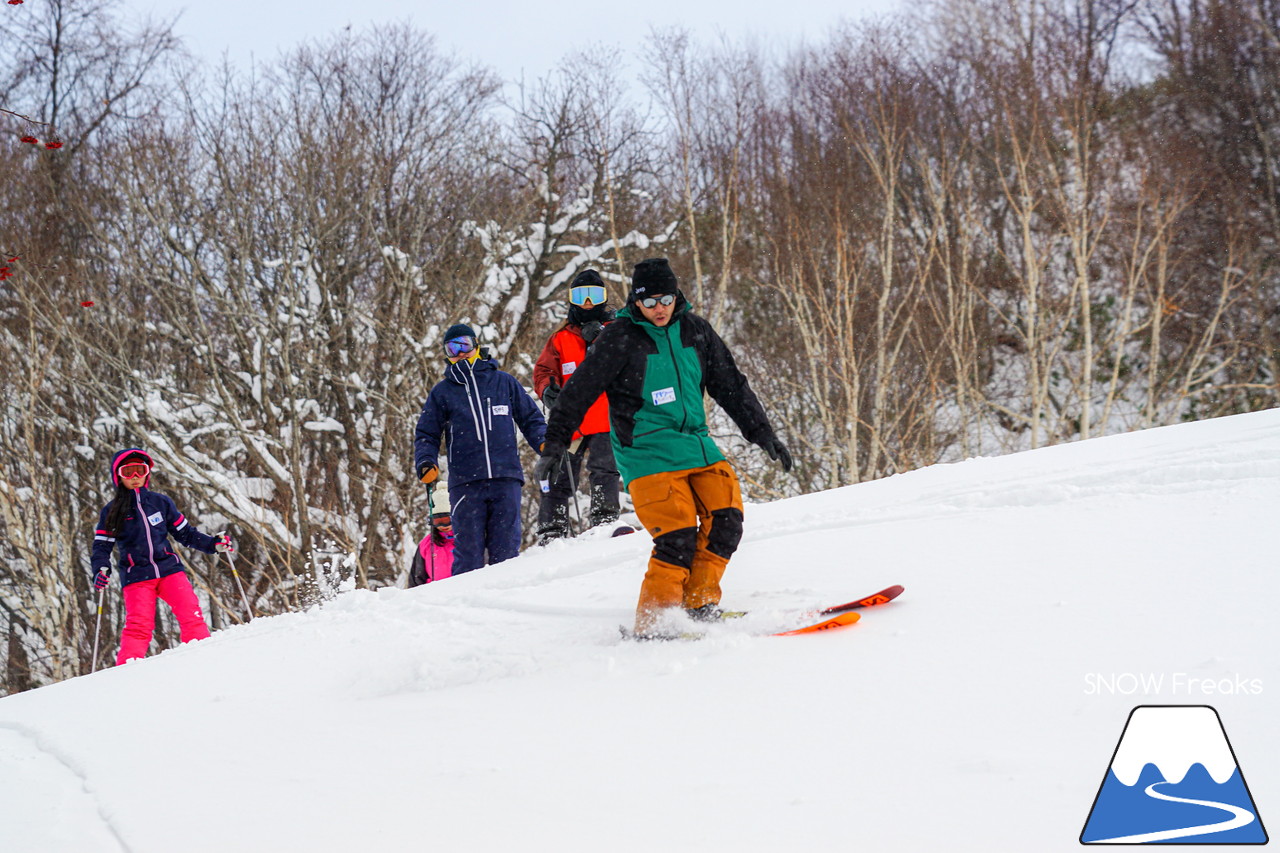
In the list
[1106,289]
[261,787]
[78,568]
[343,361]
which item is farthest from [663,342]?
[1106,289]

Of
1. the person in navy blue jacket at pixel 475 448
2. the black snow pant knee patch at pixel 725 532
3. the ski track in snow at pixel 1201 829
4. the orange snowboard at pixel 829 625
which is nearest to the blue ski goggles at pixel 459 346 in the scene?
the person in navy blue jacket at pixel 475 448

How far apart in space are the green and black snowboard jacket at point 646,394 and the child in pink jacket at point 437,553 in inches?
148

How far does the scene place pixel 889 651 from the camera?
2.82 metres

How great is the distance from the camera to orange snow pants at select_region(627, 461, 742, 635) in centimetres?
341

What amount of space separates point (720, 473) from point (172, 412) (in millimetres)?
12439

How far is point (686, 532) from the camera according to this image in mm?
3430

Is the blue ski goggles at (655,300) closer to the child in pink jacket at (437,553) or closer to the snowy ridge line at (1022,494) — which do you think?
the snowy ridge line at (1022,494)

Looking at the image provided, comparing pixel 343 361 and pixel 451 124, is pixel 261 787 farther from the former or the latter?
pixel 451 124

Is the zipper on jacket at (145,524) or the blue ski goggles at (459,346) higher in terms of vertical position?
the blue ski goggles at (459,346)

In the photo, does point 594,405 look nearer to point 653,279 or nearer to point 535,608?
point 535,608

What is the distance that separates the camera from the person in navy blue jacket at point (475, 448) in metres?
5.75

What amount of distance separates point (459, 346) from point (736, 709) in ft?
12.5

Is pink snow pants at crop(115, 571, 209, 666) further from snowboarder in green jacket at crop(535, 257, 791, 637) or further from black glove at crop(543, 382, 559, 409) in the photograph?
snowboarder in green jacket at crop(535, 257, 791, 637)

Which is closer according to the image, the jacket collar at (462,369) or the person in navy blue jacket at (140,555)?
the jacket collar at (462,369)
